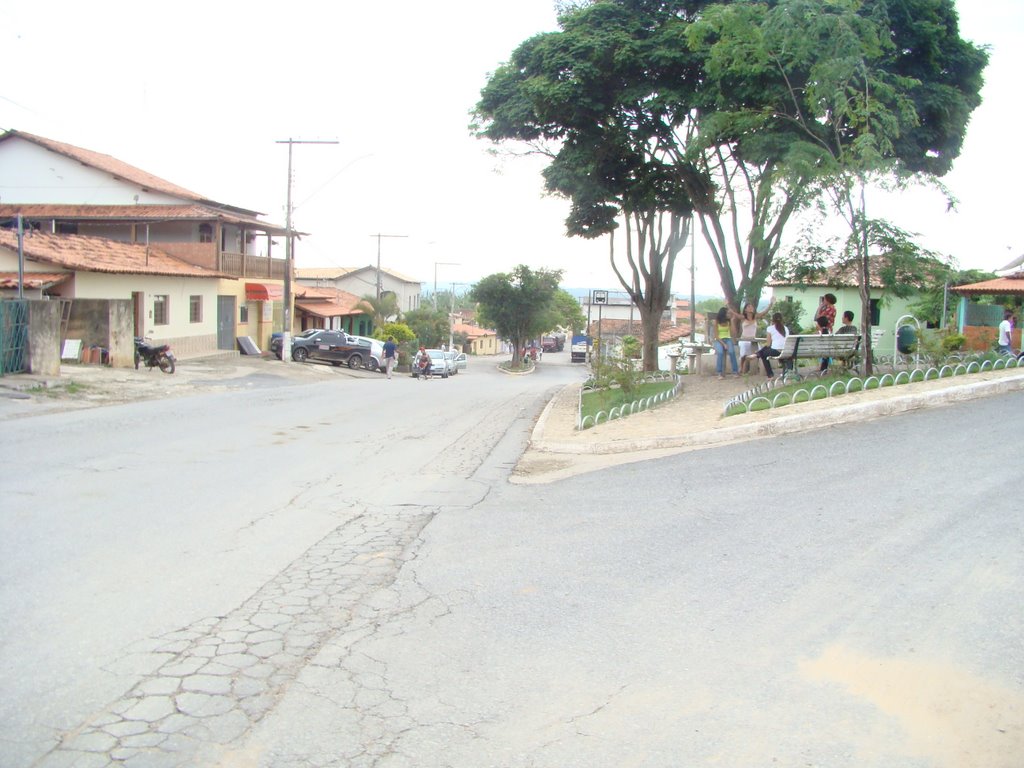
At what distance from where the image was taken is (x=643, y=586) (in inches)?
246

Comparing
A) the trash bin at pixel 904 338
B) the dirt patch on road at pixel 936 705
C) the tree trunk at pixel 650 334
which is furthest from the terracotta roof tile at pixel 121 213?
the dirt patch on road at pixel 936 705

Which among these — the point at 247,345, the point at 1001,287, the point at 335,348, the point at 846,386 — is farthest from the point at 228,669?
the point at 335,348

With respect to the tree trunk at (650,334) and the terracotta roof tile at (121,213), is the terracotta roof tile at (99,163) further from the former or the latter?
the tree trunk at (650,334)

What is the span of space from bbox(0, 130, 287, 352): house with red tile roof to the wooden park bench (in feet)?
82.2

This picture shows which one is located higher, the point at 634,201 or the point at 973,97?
the point at 973,97

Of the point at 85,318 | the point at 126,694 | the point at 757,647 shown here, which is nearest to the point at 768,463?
the point at 757,647

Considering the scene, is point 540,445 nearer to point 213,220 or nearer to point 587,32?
point 587,32

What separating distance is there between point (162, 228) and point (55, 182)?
5.97 meters

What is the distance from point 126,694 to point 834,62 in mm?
13225

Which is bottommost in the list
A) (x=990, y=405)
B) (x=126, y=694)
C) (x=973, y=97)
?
(x=126, y=694)

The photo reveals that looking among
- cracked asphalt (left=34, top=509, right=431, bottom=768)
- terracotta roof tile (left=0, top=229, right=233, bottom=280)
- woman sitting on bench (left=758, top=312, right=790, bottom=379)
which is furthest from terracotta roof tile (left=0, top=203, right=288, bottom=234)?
cracked asphalt (left=34, top=509, right=431, bottom=768)

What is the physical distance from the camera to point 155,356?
27.3 meters

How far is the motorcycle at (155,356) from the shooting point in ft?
89.5

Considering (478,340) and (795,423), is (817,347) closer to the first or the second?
(795,423)
